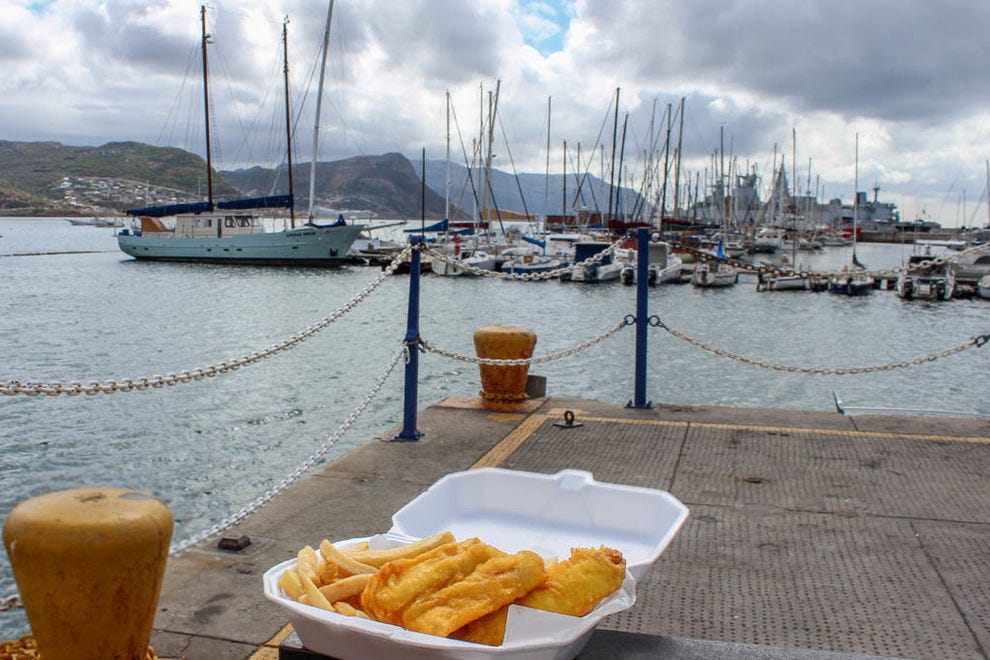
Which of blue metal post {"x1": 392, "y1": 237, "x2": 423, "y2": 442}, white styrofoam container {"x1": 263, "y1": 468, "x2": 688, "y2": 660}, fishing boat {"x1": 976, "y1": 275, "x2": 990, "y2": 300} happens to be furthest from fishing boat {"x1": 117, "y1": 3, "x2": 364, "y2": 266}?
white styrofoam container {"x1": 263, "y1": 468, "x2": 688, "y2": 660}

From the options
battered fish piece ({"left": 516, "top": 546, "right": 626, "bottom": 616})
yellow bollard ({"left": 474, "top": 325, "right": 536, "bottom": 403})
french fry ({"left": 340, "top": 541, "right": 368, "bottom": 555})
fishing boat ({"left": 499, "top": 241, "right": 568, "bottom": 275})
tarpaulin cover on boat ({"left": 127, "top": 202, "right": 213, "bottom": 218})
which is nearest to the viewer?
battered fish piece ({"left": 516, "top": 546, "right": 626, "bottom": 616})

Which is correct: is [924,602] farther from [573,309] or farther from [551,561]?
[573,309]

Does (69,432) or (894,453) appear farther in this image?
(69,432)

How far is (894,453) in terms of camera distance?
6797 mm

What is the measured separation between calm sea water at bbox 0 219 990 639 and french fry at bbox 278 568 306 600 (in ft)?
7.30

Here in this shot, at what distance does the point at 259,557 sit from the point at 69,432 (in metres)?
10.2

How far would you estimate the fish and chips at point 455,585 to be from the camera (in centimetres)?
257

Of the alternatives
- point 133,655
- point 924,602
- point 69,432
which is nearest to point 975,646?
point 924,602

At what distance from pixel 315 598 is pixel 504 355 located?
594 centimetres

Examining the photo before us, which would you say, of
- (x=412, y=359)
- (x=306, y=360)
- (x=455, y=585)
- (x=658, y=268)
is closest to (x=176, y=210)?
(x=658, y=268)

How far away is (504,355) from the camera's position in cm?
858

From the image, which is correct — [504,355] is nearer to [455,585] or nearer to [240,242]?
[455,585]

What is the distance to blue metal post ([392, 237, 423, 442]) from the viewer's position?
7.04 metres

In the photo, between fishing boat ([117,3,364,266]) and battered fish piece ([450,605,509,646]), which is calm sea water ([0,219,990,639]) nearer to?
battered fish piece ([450,605,509,646])
